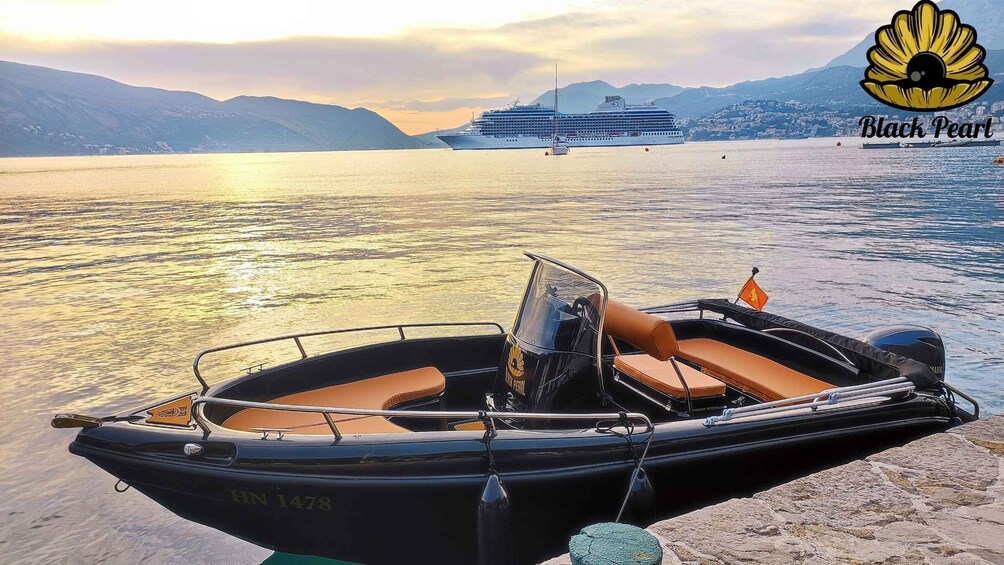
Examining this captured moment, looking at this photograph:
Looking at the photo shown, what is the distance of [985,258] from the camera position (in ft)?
55.7

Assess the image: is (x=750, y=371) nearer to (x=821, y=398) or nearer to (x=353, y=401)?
(x=821, y=398)

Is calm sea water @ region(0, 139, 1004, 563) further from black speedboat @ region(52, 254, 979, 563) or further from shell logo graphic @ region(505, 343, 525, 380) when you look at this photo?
shell logo graphic @ region(505, 343, 525, 380)

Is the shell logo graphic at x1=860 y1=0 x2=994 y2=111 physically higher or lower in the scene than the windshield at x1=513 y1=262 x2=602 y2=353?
higher

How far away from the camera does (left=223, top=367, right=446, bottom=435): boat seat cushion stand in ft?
16.4

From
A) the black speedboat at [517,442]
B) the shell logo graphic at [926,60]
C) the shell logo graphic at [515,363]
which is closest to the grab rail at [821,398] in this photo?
the black speedboat at [517,442]

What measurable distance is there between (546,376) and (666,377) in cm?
109

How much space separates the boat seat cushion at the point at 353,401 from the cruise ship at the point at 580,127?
144337 mm

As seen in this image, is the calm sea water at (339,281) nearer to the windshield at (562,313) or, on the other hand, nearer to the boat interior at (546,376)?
the boat interior at (546,376)

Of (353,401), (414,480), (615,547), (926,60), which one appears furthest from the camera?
(926,60)

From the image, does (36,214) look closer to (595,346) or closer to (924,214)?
(595,346)

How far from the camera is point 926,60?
10.5 meters

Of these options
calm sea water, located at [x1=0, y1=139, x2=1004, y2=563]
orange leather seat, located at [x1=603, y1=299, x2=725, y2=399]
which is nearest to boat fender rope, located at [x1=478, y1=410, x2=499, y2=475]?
orange leather seat, located at [x1=603, y1=299, x2=725, y2=399]

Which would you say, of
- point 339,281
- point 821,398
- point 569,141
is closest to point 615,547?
point 821,398

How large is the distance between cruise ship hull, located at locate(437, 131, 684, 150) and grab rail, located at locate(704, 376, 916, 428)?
146547 mm
